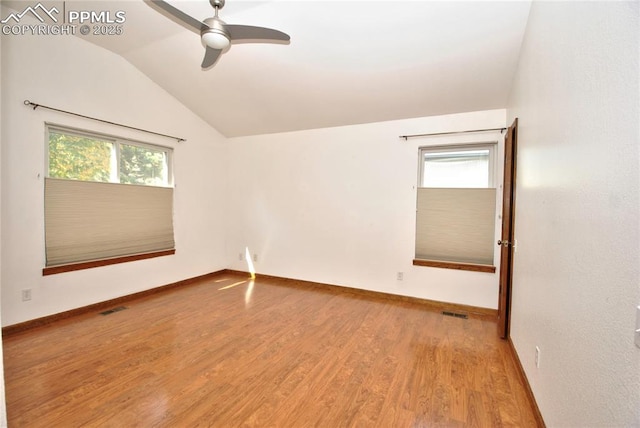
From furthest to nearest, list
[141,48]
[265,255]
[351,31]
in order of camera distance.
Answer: [265,255]
[141,48]
[351,31]

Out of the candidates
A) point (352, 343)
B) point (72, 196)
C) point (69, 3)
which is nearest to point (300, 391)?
point (352, 343)

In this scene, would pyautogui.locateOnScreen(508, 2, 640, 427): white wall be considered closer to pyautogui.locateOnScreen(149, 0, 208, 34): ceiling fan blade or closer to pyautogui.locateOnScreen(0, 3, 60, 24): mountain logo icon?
pyautogui.locateOnScreen(149, 0, 208, 34): ceiling fan blade

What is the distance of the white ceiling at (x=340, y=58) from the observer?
2396 mm

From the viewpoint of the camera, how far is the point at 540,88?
187 centimetres

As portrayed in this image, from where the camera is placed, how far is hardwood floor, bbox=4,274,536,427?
68.5 inches

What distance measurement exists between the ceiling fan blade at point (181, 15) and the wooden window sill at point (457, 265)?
3421 millimetres

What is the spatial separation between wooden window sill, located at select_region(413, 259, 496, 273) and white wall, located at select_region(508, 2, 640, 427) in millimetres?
1510

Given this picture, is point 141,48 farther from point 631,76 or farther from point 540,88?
point 631,76

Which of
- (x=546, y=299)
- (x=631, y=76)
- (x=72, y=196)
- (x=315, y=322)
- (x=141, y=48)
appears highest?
(x=141, y=48)

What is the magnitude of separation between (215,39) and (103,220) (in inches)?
109

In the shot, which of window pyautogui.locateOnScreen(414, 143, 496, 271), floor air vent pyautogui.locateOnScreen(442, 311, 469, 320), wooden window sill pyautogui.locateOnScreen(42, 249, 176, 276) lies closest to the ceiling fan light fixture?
window pyautogui.locateOnScreen(414, 143, 496, 271)

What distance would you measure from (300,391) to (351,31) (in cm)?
302

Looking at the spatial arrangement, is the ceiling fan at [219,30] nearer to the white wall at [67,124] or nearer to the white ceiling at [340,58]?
the white ceiling at [340,58]

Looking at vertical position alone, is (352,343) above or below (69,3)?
below
